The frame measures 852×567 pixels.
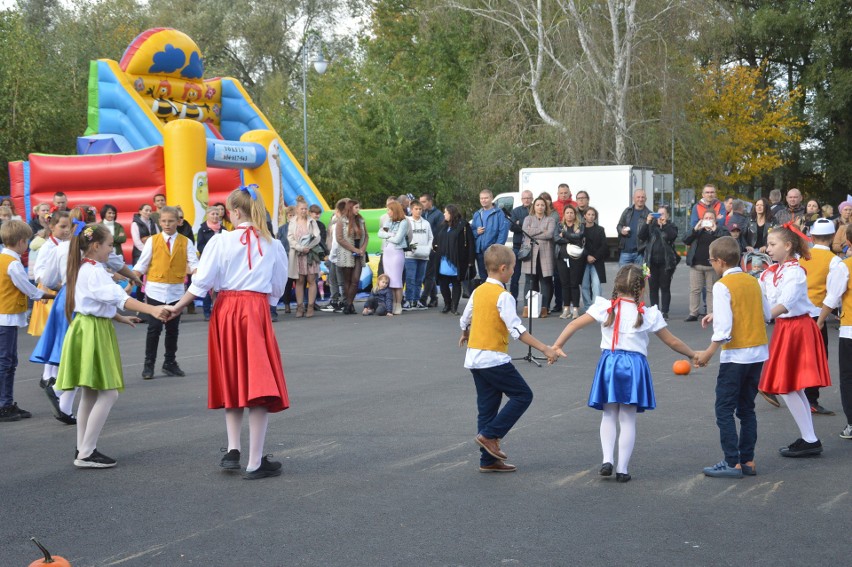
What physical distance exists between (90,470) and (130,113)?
1619cm

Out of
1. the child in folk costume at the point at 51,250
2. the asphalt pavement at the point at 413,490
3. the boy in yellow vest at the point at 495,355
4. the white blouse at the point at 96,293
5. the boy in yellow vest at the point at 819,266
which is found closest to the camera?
the asphalt pavement at the point at 413,490

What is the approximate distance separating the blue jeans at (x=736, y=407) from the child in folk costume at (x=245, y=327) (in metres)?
2.81

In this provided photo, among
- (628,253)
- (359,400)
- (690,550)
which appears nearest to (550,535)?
(690,550)

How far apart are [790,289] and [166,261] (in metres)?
6.21

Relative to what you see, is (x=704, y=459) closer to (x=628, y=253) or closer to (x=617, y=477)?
(x=617, y=477)

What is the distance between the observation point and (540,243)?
16.5 m

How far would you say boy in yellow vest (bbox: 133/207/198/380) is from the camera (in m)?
10.8

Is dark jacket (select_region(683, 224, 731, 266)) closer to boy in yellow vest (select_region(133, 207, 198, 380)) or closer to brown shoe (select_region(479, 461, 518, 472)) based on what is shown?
boy in yellow vest (select_region(133, 207, 198, 380))

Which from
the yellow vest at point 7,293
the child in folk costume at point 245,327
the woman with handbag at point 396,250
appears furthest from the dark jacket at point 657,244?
the child in folk costume at point 245,327

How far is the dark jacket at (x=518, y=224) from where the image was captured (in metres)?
16.5

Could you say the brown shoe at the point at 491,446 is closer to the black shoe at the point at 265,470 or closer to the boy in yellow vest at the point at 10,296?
the black shoe at the point at 265,470

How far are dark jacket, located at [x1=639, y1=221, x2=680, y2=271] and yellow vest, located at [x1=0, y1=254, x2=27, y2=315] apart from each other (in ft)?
33.0

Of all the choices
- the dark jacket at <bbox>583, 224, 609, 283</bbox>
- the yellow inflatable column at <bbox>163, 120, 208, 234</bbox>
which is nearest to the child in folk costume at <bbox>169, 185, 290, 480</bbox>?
the dark jacket at <bbox>583, 224, 609, 283</bbox>

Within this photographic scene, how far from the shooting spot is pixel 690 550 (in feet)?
17.1
